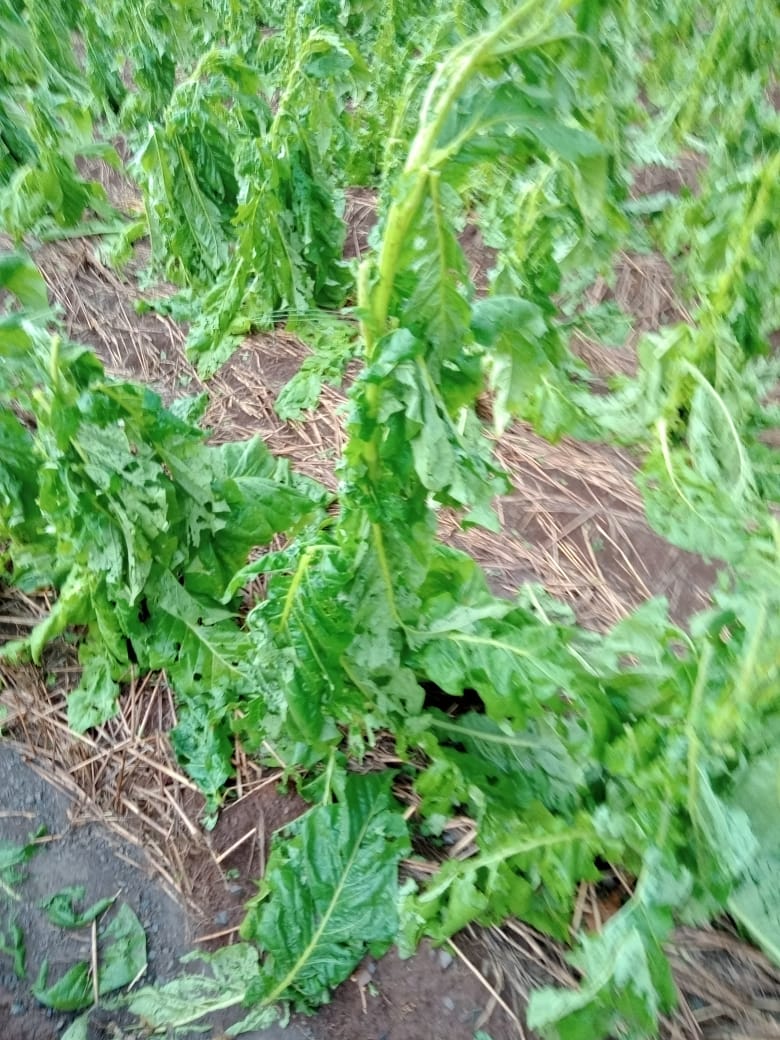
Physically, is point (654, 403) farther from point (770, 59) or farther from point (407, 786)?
point (770, 59)

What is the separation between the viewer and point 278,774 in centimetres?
154

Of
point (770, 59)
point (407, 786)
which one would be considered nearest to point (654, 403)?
point (407, 786)

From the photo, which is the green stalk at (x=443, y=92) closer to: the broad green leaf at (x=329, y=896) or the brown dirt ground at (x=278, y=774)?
the brown dirt ground at (x=278, y=774)

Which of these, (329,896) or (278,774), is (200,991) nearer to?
(329,896)

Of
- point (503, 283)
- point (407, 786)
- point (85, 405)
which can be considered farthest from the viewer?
point (503, 283)

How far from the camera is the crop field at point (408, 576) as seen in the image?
1.04 m

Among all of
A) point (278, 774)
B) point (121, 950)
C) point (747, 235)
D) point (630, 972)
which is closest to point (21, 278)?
point (278, 774)

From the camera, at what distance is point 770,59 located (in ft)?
9.28

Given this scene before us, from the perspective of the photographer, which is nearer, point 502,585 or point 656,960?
point 656,960

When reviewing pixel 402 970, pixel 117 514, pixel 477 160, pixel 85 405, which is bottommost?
pixel 402 970

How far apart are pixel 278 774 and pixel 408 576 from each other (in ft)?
1.89

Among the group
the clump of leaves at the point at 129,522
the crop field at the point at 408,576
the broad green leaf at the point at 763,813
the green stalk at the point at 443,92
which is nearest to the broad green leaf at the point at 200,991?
the crop field at the point at 408,576

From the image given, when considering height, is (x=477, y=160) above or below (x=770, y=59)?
above

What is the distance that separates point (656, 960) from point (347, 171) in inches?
115
